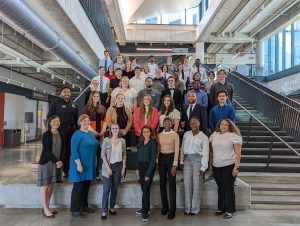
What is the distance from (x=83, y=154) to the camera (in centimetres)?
500

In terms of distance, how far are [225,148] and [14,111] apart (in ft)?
55.6

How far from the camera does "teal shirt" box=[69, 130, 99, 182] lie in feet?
16.2

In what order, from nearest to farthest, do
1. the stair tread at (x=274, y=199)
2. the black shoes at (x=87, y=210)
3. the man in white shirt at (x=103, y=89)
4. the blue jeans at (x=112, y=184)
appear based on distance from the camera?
1. the blue jeans at (x=112, y=184)
2. the black shoes at (x=87, y=210)
3. the stair tread at (x=274, y=199)
4. the man in white shirt at (x=103, y=89)

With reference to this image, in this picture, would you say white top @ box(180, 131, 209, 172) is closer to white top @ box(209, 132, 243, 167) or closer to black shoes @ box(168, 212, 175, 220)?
white top @ box(209, 132, 243, 167)

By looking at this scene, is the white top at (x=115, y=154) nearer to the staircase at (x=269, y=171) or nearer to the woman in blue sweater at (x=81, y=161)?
the woman in blue sweater at (x=81, y=161)

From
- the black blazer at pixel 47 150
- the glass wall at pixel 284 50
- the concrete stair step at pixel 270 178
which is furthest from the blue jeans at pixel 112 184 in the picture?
the glass wall at pixel 284 50

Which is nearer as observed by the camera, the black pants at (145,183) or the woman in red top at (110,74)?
the black pants at (145,183)

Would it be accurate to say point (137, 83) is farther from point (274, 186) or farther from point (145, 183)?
point (274, 186)

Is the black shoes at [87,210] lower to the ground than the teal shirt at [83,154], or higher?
lower

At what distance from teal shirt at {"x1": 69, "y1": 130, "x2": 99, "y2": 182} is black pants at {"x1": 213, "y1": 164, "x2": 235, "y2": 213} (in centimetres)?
190

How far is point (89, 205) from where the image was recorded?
5598 millimetres

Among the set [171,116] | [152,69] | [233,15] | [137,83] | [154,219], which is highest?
[233,15]

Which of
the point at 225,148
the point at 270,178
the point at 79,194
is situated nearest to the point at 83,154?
the point at 79,194

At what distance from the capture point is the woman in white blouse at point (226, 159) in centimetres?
505
